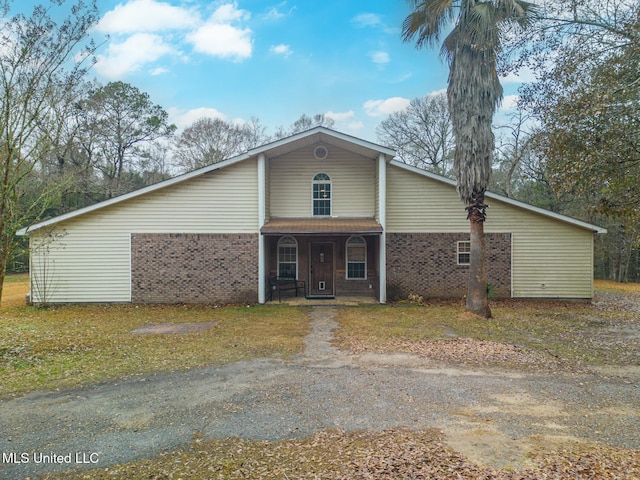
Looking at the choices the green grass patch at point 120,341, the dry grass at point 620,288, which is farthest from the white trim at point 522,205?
the dry grass at point 620,288

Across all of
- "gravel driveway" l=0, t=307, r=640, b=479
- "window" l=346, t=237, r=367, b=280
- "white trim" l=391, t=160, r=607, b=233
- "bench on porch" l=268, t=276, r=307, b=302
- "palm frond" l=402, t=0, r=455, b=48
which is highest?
"palm frond" l=402, t=0, r=455, b=48

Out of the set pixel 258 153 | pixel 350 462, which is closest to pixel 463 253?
pixel 258 153

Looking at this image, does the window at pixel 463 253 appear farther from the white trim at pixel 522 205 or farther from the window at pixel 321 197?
the window at pixel 321 197

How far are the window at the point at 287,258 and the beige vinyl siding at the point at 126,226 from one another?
1.95m

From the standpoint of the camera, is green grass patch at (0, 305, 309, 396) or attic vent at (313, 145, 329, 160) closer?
green grass patch at (0, 305, 309, 396)

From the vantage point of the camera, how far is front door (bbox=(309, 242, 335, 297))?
1502 centimetres

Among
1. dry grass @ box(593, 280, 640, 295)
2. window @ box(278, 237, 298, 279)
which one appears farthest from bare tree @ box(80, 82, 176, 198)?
dry grass @ box(593, 280, 640, 295)

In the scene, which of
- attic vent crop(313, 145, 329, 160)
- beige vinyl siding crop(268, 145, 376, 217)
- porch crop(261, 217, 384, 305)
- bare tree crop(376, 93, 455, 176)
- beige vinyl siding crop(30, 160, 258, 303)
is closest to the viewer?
beige vinyl siding crop(30, 160, 258, 303)

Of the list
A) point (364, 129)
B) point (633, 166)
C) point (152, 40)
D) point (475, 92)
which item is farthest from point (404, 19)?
point (364, 129)

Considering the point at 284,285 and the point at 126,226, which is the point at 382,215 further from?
the point at 126,226

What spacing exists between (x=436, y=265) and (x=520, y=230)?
342 centimetres

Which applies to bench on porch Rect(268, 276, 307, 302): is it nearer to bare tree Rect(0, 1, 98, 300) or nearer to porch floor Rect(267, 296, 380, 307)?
porch floor Rect(267, 296, 380, 307)

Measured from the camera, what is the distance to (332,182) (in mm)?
14750

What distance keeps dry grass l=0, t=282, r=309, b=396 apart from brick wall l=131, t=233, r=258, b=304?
31.9 inches
